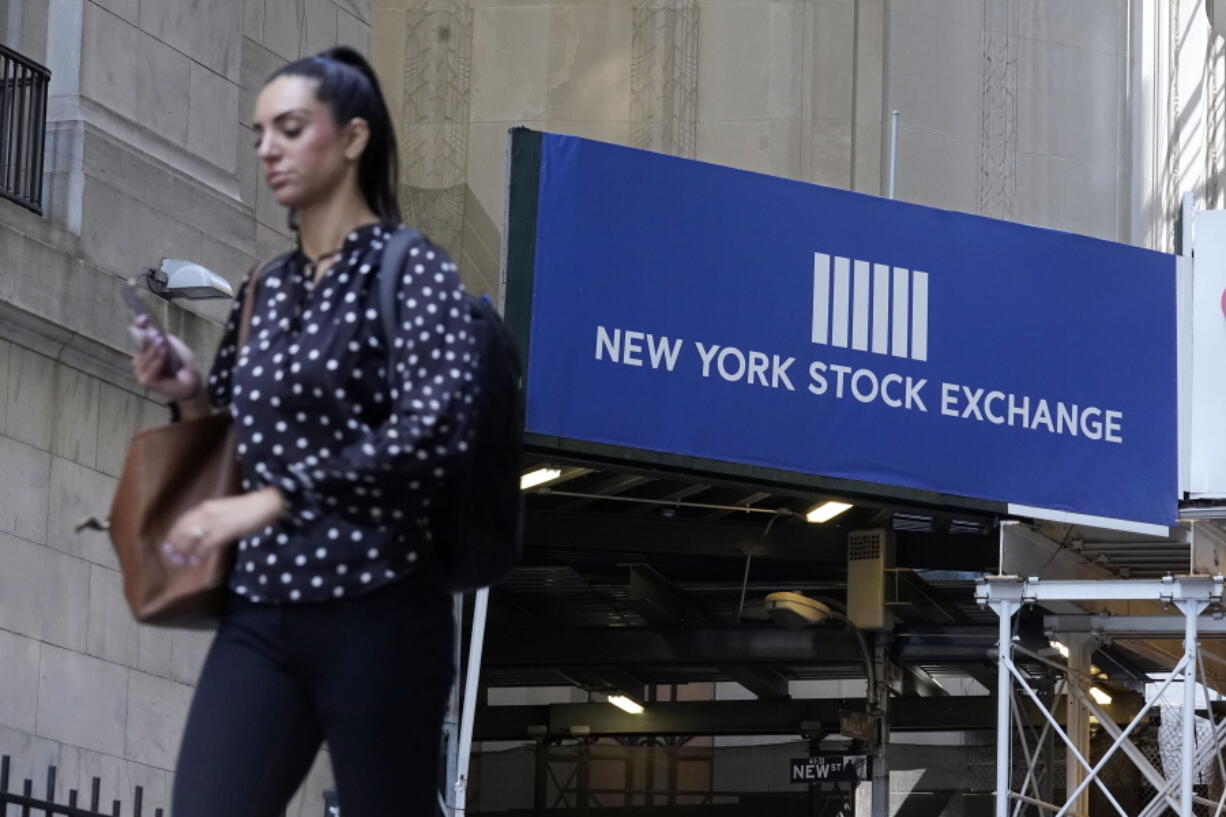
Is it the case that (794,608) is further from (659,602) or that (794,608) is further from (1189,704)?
(1189,704)

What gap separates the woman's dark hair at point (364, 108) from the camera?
13.9ft

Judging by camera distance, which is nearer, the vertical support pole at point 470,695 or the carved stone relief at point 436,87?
the vertical support pole at point 470,695

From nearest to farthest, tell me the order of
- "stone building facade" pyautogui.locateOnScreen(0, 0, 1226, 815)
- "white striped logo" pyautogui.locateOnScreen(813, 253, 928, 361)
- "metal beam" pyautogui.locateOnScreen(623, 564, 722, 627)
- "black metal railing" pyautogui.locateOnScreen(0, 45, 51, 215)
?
"stone building facade" pyautogui.locateOnScreen(0, 0, 1226, 815), "black metal railing" pyautogui.locateOnScreen(0, 45, 51, 215), "white striped logo" pyautogui.locateOnScreen(813, 253, 928, 361), "metal beam" pyautogui.locateOnScreen(623, 564, 722, 627)

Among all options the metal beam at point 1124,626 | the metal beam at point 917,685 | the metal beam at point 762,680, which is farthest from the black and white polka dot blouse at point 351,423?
the metal beam at point 917,685

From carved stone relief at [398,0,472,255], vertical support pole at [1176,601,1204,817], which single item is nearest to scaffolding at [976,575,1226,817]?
vertical support pole at [1176,601,1204,817]

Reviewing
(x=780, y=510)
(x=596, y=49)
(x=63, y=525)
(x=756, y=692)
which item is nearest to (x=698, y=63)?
(x=596, y=49)

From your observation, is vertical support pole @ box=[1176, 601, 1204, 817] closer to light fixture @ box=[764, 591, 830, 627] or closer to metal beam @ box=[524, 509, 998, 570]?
metal beam @ box=[524, 509, 998, 570]

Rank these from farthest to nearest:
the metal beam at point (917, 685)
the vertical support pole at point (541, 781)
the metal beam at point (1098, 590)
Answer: the vertical support pole at point (541, 781), the metal beam at point (917, 685), the metal beam at point (1098, 590)

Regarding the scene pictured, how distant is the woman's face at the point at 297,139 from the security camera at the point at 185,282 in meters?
10.1

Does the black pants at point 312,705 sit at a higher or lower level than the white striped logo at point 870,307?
lower

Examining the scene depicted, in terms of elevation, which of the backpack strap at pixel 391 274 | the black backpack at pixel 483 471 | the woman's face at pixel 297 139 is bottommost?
the black backpack at pixel 483 471

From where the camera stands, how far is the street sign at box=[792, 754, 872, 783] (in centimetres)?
2040

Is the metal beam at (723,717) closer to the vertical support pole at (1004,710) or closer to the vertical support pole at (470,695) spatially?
the vertical support pole at (1004,710)

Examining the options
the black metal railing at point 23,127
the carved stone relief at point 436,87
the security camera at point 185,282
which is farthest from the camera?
the carved stone relief at point 436,87
